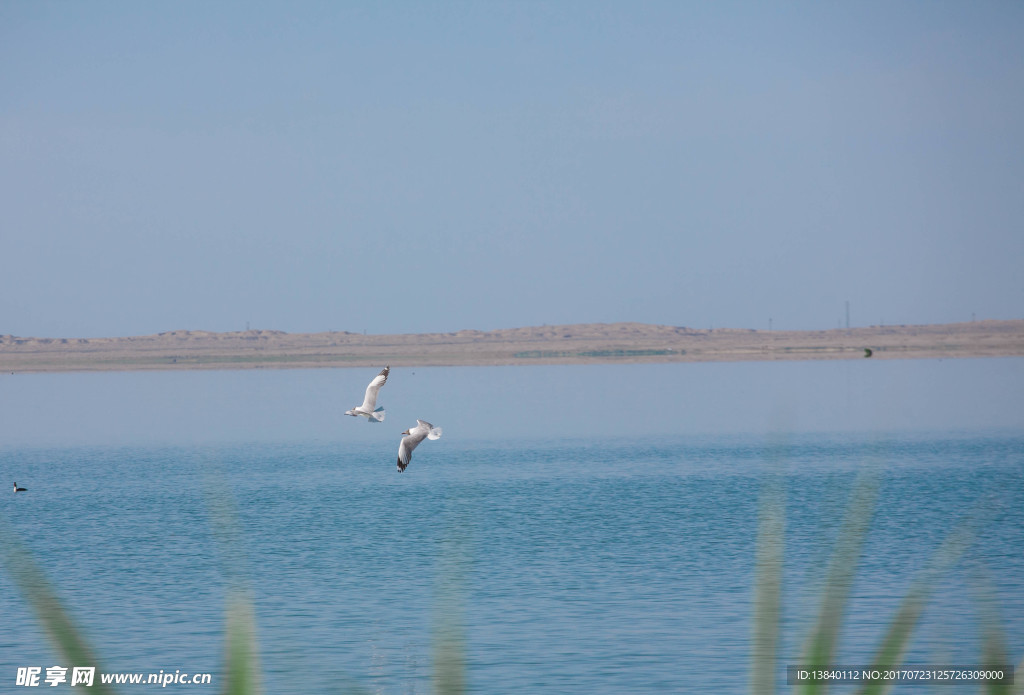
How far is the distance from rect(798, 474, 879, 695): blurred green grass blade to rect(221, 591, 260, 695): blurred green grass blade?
101 centimetres

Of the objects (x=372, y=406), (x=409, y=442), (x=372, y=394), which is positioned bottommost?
(x=409, y=442)

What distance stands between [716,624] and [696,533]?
1413cm

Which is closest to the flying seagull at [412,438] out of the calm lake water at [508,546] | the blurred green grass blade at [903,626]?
the calm lake water at [508,546]

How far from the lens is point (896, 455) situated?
229 ft

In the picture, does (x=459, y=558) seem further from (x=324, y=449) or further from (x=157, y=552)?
(x=324, y=449)

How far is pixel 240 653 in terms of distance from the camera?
7.03ft

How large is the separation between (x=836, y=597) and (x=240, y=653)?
1.12 meters

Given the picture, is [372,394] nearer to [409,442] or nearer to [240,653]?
[409,442]

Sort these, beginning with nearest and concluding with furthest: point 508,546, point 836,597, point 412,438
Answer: point 836,597, point 412,438, point 508,546

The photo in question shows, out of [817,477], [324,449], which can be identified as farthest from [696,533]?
[324,449]

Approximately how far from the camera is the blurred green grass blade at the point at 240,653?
2.09 meters

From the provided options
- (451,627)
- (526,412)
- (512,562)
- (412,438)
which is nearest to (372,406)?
(412,438)

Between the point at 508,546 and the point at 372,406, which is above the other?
the point at 372,406

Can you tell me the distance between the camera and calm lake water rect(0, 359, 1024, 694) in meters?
22.4
